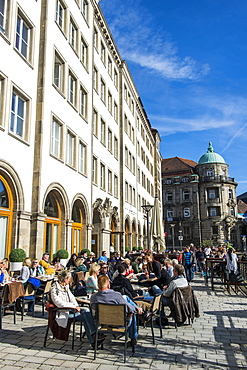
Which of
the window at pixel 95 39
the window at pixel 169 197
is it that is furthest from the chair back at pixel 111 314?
the window at pixel 169 197

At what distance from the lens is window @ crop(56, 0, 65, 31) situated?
17.3 m

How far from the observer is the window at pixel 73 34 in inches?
754

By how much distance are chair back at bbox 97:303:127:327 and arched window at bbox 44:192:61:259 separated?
32.5ft

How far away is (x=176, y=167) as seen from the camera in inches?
3324

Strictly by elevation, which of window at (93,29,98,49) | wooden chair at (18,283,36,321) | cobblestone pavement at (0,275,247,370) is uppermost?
window at (93,29,98,49)

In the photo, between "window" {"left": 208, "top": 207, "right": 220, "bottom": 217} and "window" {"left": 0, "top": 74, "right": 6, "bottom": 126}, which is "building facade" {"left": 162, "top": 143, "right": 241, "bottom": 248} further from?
"window" {"left": 0, "top": 74, "right": 6, "bottom": 126}

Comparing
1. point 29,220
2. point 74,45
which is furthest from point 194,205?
point 29,220

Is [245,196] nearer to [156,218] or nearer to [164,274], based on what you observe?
[156,218]

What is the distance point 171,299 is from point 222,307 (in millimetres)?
3490

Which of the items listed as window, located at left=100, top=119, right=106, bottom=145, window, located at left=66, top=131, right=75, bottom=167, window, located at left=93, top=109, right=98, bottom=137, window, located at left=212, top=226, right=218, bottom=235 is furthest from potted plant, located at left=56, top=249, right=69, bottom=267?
window, located at left=212, top=226, right=218, bottom=235

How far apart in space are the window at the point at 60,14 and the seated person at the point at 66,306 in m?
15.3

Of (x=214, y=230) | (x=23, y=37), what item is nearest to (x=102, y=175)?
(x=23, y=37)

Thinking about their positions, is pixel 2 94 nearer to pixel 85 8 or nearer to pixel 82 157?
pixel 82 157

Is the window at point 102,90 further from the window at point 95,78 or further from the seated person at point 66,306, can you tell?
the seated person at point 66,306
